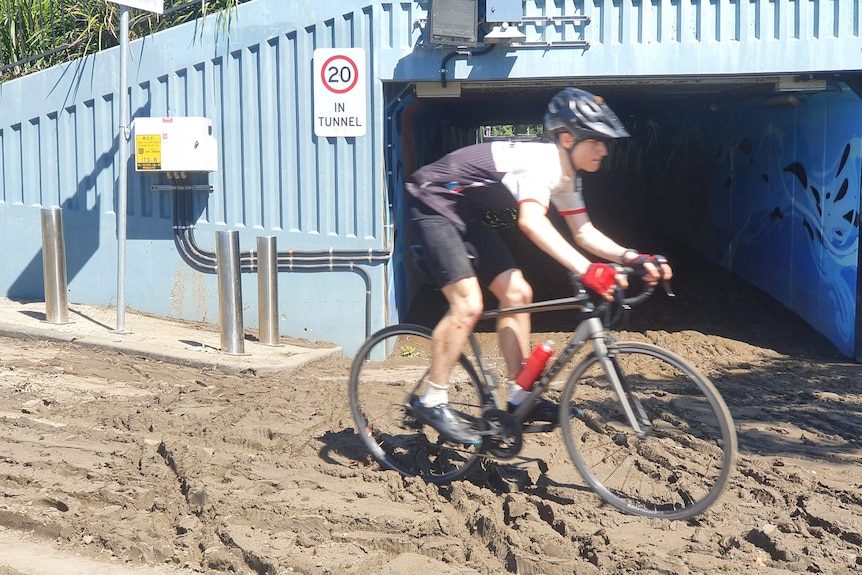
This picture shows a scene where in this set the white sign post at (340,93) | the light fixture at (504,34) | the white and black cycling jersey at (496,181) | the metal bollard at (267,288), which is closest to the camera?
the white and black cycling jersey at (496,181)

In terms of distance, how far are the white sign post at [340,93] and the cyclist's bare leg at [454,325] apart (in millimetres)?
4615

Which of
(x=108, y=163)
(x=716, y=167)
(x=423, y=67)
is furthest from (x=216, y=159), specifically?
(x=716, y=167)

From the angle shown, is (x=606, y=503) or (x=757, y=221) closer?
(x=606, y=503)

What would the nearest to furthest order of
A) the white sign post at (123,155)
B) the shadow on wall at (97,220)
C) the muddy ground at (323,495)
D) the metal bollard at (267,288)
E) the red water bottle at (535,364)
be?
the muddy ground at (323,495) → the red water bottle at (535,364) → the white sign post at (123,155) → the metal bollard at (267,288) → the shadow on wall at (97,220)

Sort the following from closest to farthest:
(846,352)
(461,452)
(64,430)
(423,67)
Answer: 1. (461,452)
2. (64,430)
3. (423,67)
4. (846,352)

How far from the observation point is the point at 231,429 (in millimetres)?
5879

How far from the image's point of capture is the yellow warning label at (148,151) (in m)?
8.89

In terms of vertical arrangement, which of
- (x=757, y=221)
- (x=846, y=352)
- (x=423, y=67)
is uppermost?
(x=423, y=67)

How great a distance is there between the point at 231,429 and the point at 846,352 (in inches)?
255

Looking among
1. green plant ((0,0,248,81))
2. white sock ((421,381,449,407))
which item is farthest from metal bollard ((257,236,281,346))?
white sock ((421,381,449,407))

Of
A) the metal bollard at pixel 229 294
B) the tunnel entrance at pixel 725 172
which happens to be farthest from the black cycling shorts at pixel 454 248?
the tunnel entrance at pixel 725 172

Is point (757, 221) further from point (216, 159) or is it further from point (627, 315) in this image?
point (216, 159)

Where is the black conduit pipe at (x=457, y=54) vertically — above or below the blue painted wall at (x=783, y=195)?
above

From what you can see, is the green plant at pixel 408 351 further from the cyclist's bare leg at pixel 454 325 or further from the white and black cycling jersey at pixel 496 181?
the white and black cycling jersey at pixel 496 181
